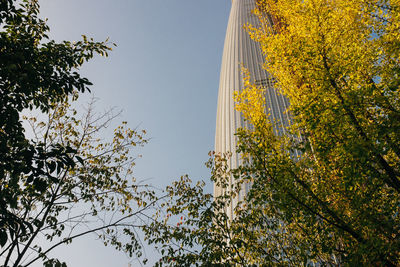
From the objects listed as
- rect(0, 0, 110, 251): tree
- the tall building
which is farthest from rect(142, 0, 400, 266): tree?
the tall building

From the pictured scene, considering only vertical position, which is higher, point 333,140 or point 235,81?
point 235,81

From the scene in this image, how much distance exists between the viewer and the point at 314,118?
12.9 feet

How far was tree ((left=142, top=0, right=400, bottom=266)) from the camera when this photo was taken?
361 cm

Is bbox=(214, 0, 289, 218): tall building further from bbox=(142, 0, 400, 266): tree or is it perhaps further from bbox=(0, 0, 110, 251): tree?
bbox=(0, 0, 110, 251): tree

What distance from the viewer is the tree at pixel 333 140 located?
3609 millimetres

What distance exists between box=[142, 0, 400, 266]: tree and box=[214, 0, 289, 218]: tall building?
15287 millimetres

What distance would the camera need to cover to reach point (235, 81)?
26.5 metres

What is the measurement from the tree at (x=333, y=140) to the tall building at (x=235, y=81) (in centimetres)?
1529

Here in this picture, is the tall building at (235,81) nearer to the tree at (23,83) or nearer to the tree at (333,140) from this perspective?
the tree at (333,140)

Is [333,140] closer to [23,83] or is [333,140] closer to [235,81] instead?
[23,83]

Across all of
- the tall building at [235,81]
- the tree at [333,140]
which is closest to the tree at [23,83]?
the tree at [333,140]

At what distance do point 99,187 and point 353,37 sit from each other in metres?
6.34

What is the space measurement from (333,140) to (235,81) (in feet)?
77.1

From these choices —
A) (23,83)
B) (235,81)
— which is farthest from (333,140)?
(235,81)
